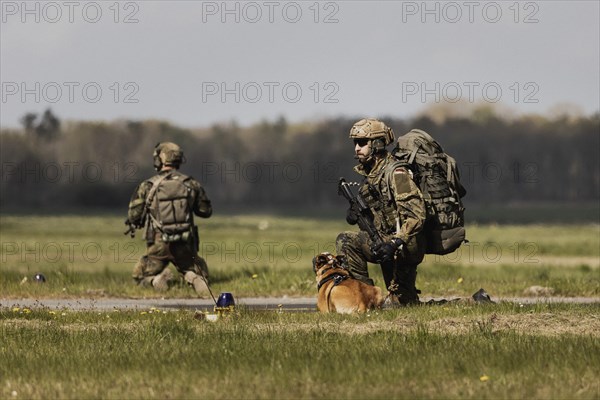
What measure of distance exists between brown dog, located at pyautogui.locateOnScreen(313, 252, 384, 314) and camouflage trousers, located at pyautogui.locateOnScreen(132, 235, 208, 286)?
532 centimetres

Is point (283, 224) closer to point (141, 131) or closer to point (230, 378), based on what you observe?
point (141, 131)

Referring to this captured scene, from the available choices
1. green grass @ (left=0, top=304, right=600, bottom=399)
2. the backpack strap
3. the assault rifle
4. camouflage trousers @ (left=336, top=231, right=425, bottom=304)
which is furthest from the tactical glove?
the backpack strap

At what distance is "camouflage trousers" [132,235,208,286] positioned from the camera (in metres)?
18.4

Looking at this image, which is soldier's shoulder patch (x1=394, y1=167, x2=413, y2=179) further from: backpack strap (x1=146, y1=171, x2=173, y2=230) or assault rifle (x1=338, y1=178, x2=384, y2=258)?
backpack strap (x1=146, y1=171, x2=173, y2=230)

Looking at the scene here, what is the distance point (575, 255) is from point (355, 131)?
81.0 feet

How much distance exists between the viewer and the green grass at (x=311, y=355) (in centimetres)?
878

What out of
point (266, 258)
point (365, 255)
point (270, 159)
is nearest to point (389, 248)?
point (365, 255)

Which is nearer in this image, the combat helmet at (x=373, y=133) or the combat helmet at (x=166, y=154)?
the combat helmet at (x=373, y=133)

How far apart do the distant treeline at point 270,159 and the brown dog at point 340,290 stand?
18735 millimetres

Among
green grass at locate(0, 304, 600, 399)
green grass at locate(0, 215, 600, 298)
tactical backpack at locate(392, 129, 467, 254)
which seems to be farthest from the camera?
green grass at locate(0, 215, 600, 298)

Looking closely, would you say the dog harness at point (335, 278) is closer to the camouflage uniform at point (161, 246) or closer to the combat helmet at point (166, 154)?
the camouflage uniform at point (161, 246)

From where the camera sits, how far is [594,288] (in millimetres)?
18250

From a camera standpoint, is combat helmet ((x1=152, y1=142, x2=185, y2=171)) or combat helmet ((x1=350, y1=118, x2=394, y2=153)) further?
combat helmet ((x1=152, y1=142, x2=185, y2=171))

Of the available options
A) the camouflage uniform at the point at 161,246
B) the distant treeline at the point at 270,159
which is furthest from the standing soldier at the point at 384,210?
the distant treeline at the point at 270,159
